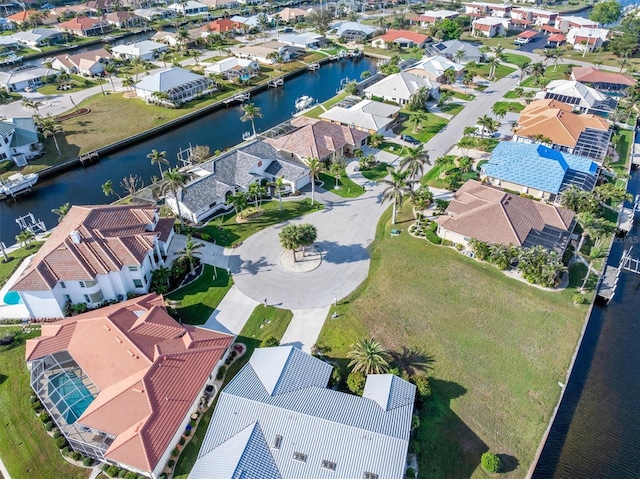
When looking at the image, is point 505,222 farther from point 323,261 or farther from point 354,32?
point 354,32

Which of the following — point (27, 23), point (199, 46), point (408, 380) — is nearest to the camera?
point (408, 380)

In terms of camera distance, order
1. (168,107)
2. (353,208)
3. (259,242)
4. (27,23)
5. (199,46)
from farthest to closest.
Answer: (27,23)
(199,46)
(168,107)
(353,208)
(259,242)

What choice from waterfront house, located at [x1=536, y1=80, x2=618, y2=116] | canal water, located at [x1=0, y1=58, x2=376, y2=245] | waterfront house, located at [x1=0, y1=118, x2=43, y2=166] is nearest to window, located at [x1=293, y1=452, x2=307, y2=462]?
canal water, located at [x1=0, y1=58, x2=376, y2=245]

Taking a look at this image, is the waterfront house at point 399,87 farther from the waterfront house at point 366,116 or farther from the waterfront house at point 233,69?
the waterfront house at point 233,69

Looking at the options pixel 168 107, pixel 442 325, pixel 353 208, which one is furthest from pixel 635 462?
pixel 168 107

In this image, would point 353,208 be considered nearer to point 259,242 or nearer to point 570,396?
point 259,242

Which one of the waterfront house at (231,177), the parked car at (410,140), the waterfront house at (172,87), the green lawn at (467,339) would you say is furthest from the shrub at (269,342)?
the waterfront house at (172,87)
